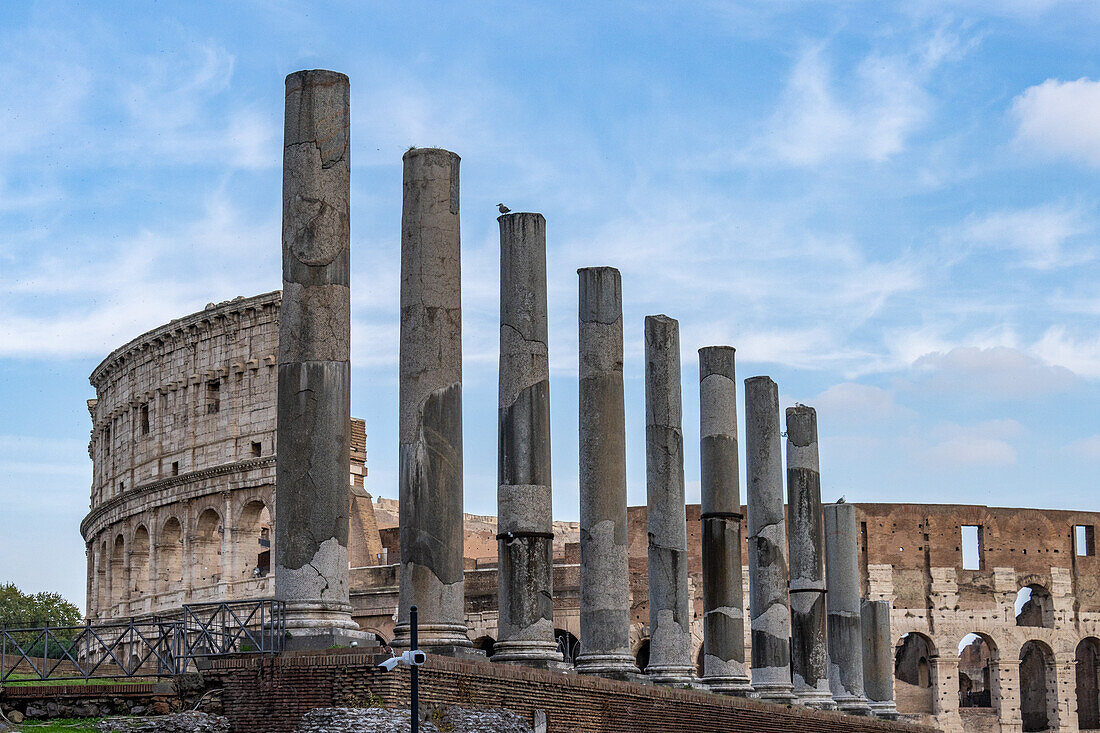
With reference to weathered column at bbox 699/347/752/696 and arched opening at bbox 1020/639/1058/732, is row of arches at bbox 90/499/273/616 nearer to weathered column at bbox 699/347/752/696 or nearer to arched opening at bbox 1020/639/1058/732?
weathered column at bbox 699/347/752/696

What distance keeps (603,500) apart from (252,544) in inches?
938

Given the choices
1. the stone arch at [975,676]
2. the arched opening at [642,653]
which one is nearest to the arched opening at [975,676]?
the stone arch at [975,676]

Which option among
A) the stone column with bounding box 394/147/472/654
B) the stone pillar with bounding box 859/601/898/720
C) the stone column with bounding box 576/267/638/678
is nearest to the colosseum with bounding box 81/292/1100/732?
the stone pillar with bounding box 859/601/898/720

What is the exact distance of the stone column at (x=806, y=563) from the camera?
958 inches

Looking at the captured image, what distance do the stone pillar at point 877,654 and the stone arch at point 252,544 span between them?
15701 millimetres

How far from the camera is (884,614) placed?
3234 cm

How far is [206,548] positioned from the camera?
137ft

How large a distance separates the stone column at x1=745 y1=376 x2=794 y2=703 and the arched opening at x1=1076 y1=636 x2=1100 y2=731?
23914 mm

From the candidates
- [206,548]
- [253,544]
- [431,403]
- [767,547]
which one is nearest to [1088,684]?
[253,544]

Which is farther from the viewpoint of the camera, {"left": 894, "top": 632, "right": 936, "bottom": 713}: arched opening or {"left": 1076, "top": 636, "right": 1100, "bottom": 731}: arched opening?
{"left": 1076, "top": 636, "right": 1100, "bottom": 731}: arched opening

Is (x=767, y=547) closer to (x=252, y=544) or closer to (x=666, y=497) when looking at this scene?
(x=666, y=497)

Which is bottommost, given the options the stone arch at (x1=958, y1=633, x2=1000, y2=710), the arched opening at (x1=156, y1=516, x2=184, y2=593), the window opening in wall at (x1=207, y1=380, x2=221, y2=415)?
the stone arch at (x1=958, y1=633, x2=1000, y2=710)

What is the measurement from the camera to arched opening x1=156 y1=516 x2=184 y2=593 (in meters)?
42.4

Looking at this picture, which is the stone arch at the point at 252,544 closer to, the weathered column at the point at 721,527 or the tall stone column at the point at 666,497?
the weathered column at the point at 721,527
